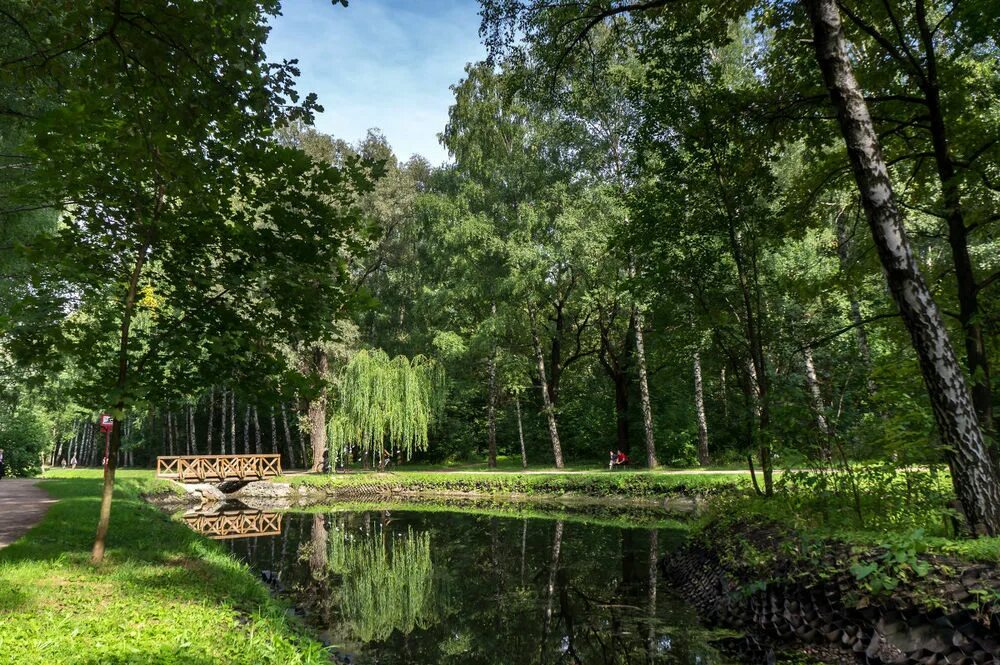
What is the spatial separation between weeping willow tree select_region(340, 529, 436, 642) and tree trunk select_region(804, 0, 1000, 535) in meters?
6.33

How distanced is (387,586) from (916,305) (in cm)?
849

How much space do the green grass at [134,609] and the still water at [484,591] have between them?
52.7 inches

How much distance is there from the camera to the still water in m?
6.73

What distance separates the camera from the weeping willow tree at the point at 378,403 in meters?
24.4

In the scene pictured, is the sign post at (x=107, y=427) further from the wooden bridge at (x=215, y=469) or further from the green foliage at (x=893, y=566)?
the green foliage at (x=893, y=566)

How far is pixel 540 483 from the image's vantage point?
858 inches

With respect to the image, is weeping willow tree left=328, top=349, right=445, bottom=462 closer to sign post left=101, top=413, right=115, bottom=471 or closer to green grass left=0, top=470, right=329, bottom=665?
sign post left=101, top=413, right=115, bottom=471

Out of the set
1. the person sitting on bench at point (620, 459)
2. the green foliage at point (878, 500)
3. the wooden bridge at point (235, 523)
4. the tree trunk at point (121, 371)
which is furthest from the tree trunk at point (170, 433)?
the green foliage at point (878, 500)

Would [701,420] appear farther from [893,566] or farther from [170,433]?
[170,433]

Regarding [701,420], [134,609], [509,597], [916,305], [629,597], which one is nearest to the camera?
[134,609]

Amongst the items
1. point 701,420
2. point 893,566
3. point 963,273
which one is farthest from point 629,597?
point 701,420

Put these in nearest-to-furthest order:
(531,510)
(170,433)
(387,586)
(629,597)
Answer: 1. (629,597)
2. (387,586)
3. (531,510)
4. (170,433)

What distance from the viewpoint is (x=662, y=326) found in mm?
11578

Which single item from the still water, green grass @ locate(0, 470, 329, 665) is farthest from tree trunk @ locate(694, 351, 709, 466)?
green grass @ locate(0, 470, 329, 665)
